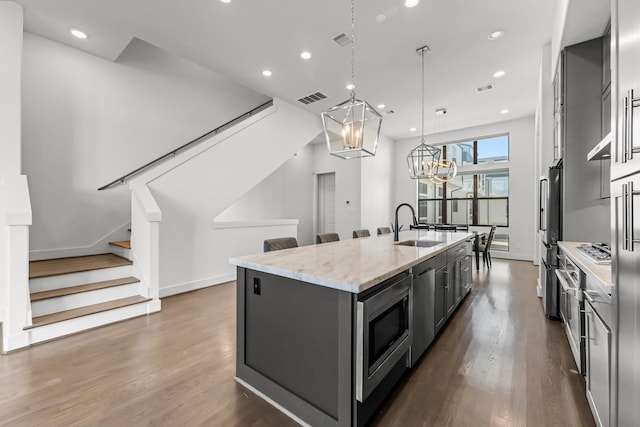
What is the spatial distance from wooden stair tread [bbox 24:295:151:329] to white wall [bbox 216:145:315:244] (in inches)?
125

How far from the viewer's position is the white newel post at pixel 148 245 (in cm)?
332

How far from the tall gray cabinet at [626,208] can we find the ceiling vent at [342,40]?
2.84 meters

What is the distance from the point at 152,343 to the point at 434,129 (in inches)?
310

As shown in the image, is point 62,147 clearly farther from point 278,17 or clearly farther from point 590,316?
point 590,316

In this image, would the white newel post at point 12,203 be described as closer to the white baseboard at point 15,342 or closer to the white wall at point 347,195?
the white baseboard at point 15,342

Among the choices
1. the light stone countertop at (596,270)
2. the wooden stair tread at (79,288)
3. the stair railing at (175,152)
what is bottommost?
the wooden stair tread at (79,288)

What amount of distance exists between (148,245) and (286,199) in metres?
4.76

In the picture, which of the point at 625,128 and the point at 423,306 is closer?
the point at 625,128

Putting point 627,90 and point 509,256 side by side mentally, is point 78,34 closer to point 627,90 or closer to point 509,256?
point 627,90

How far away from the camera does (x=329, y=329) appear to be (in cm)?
150

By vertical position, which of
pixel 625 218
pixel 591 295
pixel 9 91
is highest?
pixel 9 91

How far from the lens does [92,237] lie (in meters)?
4.24

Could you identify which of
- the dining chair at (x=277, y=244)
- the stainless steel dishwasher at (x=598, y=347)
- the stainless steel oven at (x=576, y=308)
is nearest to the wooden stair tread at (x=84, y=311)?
the dining chair at (x=277, y=244)

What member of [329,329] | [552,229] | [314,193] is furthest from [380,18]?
[314,193]
